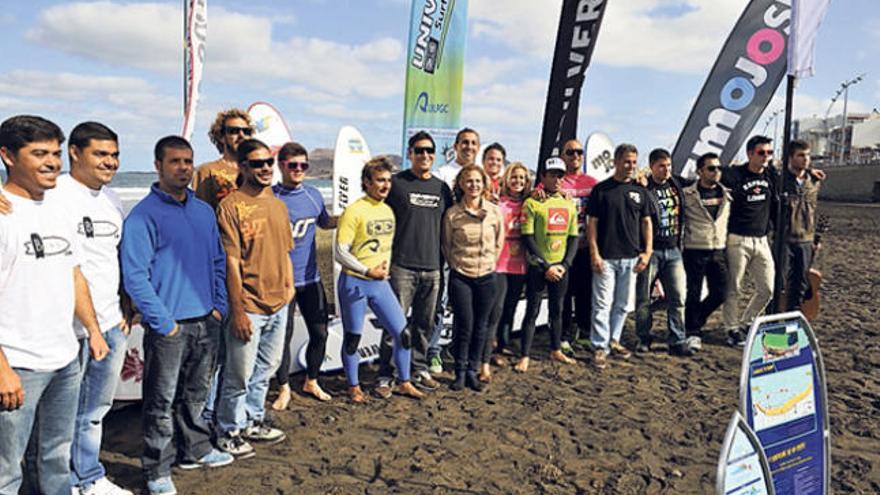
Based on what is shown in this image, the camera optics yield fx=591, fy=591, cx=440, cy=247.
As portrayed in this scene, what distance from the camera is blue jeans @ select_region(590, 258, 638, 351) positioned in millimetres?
5598

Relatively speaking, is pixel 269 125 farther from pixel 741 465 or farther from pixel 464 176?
A: pixel 741 465

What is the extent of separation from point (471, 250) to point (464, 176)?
23.4 inches

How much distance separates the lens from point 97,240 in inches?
112

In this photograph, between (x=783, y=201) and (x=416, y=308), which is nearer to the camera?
(x=783, y=201)

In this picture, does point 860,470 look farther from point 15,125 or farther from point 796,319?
point 15,125

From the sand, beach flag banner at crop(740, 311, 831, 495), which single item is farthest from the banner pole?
the sand

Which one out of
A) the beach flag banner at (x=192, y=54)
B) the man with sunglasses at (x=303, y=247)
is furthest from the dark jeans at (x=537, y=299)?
the beach flag banner at (x=192, y=54)

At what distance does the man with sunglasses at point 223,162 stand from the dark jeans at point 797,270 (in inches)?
220

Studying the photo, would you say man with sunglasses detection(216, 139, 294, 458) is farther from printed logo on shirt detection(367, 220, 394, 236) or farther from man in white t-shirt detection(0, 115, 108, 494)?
man in white t-shirt detection(0, 115, 108, 494)

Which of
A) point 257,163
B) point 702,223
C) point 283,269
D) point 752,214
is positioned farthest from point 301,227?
point 752,214

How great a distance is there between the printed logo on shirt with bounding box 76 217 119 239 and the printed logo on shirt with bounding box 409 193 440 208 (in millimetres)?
2183

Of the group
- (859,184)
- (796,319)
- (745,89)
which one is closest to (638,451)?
(796,319)

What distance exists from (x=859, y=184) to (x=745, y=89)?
39.0m

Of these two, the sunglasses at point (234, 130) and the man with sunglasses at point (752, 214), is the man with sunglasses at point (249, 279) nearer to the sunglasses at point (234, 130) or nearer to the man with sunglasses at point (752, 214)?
the sunglasses at point (234, 130)
